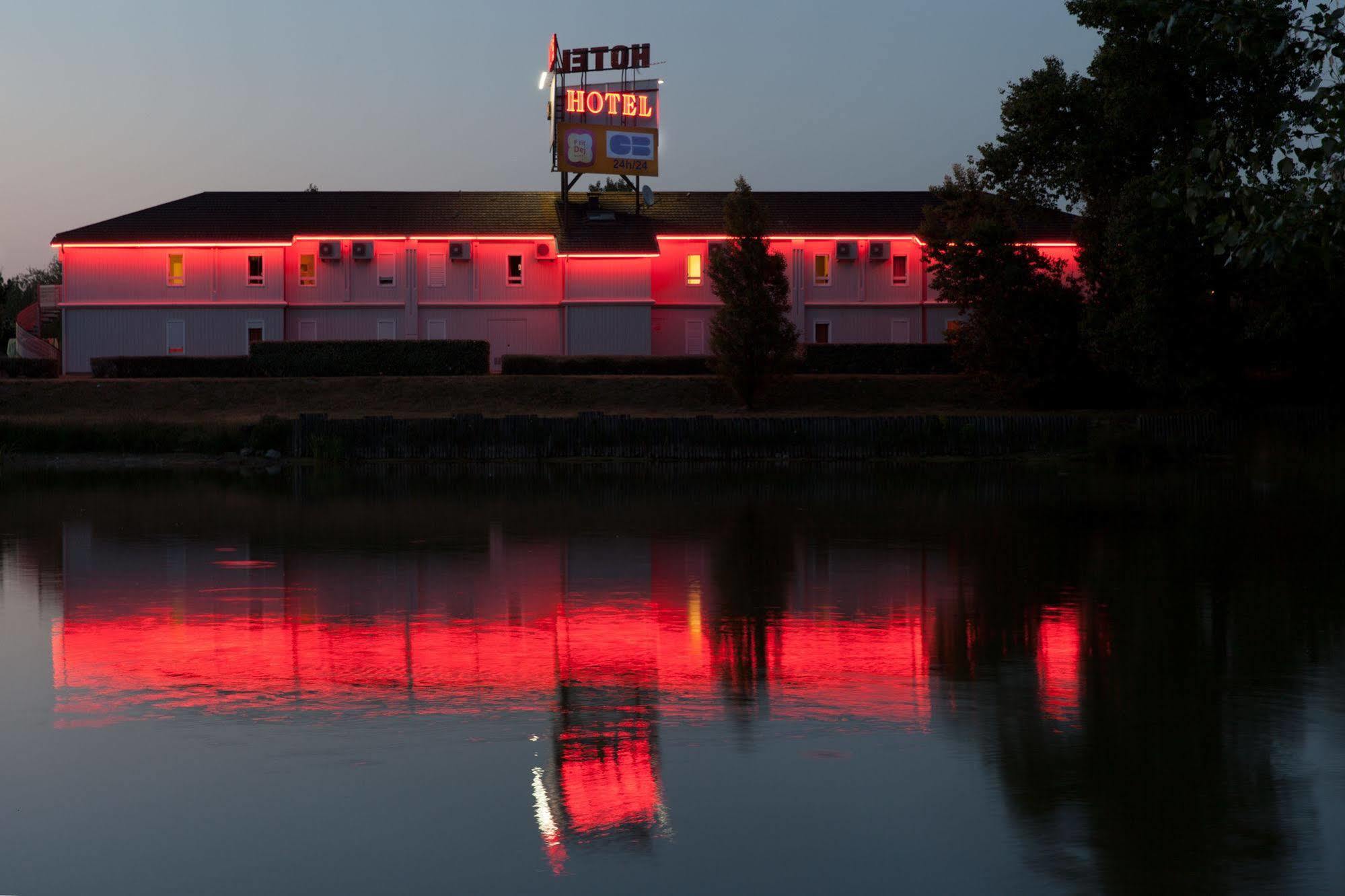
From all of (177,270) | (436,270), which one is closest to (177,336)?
(177,270)

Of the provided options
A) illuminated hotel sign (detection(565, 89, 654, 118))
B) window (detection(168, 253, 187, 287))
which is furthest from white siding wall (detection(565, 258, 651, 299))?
window (detection(168, 253, 187, 287))

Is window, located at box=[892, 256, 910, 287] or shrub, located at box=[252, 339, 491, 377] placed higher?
window, located at box=[892, 256, 910, 287]

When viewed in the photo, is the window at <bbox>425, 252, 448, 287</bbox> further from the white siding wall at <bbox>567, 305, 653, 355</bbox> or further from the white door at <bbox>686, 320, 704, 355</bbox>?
the white door at <bbox>686, 320, 704, 355</bbox>

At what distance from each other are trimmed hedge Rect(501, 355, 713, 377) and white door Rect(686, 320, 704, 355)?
6.79m

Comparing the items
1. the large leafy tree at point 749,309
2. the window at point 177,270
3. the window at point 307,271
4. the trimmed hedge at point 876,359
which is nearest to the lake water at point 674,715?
the large leafy tree at point 749,309

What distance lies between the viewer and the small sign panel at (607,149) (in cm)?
6338

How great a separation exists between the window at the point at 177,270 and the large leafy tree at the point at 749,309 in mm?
25046

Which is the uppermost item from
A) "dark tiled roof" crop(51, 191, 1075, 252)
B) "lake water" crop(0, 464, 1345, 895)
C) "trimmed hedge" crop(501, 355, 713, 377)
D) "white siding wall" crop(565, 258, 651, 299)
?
"dark tiled roof" crop(51, 191, 1075, 252)

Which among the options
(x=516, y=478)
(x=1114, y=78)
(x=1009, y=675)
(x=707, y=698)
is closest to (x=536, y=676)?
(x=707, y=698)

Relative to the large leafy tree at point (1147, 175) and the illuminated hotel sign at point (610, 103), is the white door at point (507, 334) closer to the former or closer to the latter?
the illuminated hotel sign at point (610, 103)

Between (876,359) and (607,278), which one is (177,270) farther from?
(876,359)

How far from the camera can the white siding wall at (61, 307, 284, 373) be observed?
2381 inches

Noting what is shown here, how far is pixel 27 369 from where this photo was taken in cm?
5316

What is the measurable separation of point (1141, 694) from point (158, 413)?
42.9 meters
